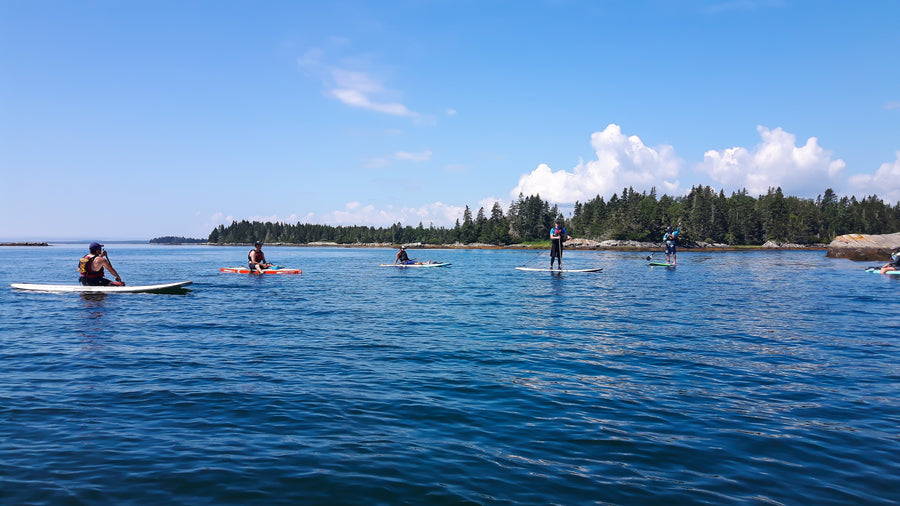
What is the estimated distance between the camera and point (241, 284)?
37281 mm

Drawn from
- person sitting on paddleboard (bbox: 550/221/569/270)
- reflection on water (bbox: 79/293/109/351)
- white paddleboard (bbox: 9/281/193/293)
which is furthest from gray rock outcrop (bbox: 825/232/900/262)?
reflection on water (bbox: 79/293/109/351)

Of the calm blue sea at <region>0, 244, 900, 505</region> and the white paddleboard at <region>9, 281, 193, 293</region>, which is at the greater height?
the white paddleboard at <region>9, 281, 193, 293</region>

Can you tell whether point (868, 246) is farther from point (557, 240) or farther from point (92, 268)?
point (92, 268)

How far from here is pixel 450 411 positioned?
9086mm

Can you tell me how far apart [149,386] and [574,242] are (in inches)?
7722

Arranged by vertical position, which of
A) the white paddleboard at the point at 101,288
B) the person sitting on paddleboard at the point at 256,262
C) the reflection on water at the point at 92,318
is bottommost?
the reflection on water at the point at 92,318

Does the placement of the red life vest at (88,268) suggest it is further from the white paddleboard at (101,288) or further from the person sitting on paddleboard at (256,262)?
the person sitting on paddleboard at (256,262)

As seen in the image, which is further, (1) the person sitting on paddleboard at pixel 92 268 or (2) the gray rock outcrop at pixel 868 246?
(2) the gray rock outcrop at pixel 868 246

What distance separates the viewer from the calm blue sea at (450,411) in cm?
621

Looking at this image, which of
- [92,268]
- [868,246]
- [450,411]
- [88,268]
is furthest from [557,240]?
[868,246]

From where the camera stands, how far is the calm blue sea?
621cm

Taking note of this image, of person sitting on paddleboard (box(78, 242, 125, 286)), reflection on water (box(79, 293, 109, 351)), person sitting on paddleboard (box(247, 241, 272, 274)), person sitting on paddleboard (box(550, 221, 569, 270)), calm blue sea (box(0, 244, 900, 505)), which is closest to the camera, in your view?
calm blue sea (box(0, 244, 900, 505))

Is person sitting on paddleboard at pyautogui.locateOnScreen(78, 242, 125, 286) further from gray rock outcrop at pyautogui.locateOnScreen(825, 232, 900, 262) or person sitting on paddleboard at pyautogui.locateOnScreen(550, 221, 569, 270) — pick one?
gray rock outcrop at pyautogui.locateOnScreen(825, 232, 900, 262)

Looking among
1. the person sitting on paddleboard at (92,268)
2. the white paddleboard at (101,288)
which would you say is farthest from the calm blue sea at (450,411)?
the person sitting on paddleboard at (92,268)
